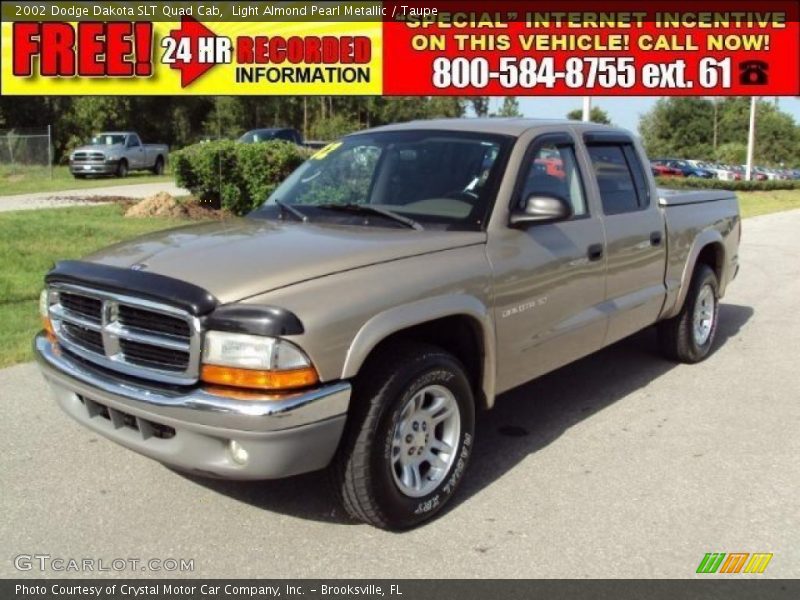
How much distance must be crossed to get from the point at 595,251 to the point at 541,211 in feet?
2.69

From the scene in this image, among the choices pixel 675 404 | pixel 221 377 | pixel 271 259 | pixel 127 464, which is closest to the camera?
pixel 221 377

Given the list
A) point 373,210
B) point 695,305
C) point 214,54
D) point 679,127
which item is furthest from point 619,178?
point 679,127

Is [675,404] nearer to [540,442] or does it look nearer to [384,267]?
[540,442]

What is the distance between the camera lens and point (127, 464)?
14.3ft

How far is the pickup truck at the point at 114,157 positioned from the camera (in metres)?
28.8

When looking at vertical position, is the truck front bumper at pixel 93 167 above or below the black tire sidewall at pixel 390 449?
above

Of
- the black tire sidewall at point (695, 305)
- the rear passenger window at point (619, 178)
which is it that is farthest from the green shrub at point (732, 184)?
the rear passenger window at point (619, 178)

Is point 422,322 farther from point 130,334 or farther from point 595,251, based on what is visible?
point 595,251

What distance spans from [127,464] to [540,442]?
233 cm

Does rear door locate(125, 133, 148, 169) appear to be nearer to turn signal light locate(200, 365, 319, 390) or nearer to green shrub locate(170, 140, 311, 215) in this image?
green shrub locate(170, 140, 311, 215)

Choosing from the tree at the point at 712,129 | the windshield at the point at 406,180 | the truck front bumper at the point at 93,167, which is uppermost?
the tree at the point at 712,129

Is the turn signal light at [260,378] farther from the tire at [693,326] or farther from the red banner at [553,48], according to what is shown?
the red banner at [553,48]
